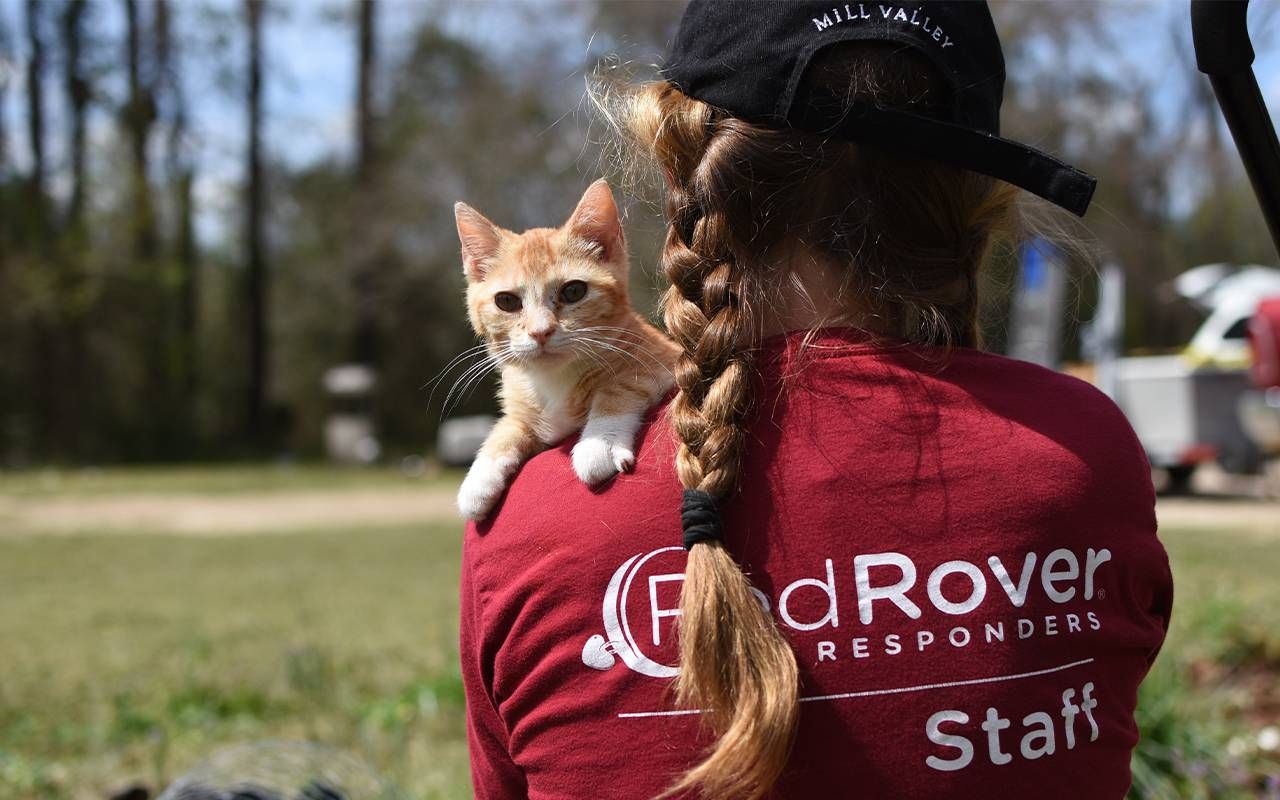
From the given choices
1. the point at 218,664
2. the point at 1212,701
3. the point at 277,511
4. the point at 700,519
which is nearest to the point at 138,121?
the point at 277,511

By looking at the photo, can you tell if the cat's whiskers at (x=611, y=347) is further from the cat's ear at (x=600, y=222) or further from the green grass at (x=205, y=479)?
the green grass at (x=205, y=479)

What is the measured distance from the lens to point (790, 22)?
1446mm

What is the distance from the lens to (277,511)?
15.7m

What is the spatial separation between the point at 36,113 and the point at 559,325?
26335 millimetres

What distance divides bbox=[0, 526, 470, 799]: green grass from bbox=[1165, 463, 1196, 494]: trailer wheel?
925cm

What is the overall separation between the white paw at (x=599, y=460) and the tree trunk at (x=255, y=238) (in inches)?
1069

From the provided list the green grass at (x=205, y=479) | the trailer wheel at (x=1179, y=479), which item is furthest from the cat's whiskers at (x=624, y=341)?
the green grass at (x=205, y=479)

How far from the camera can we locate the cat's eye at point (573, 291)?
2123 mm

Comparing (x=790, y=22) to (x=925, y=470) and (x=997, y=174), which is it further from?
(x=925, y=470)

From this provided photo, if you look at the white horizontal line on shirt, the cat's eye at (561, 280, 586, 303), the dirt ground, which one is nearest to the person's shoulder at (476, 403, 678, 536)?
the white horizontal line on shirt

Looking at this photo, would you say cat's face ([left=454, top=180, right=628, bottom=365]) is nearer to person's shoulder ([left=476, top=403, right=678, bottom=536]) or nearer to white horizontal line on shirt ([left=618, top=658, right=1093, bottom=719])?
person's shoulder ([left=476, top=403, right=678, bottom=536])

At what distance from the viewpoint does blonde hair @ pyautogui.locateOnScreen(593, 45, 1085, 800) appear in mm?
1445

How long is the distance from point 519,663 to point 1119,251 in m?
22.5

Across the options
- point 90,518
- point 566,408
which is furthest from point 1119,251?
point 566,408
